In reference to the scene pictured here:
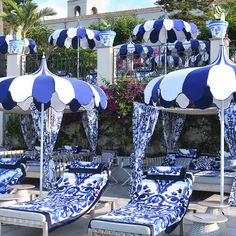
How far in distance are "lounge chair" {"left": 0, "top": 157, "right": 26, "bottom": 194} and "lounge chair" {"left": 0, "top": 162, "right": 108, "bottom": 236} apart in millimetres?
1520

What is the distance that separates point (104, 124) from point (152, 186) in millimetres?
7844

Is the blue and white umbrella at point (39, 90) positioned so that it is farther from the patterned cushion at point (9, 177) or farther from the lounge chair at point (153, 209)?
the patterned cushion at point (9, 177)

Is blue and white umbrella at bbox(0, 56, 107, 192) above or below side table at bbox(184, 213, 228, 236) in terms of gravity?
above

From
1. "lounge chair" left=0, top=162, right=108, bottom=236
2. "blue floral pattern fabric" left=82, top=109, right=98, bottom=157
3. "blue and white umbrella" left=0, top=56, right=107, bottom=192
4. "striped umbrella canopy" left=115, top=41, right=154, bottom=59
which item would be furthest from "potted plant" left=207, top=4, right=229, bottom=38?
"lounge chair" left=0, top=162, right=108, bottom=236

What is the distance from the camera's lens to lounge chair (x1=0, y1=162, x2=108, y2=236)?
6754 millimetres

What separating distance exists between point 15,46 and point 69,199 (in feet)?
33.9

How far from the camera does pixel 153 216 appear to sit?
670 cm

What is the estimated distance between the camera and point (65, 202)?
775 centimetres

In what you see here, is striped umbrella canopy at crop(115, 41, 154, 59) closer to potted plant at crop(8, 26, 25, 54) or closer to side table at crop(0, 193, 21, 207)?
potted plant at crop(8, 26, 25, 54)

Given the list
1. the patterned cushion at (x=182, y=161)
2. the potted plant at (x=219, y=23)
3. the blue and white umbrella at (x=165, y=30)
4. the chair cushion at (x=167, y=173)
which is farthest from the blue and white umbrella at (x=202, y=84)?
the blue and white umbrella at (x=165, y=30)

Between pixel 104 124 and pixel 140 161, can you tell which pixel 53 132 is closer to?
pixel 140 161

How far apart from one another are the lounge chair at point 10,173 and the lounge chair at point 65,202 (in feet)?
4.99

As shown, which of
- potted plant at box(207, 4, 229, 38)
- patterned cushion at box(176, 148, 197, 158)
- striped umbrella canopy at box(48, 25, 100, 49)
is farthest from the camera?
striped umbrella canopy at box(48, 25, 100, 49)

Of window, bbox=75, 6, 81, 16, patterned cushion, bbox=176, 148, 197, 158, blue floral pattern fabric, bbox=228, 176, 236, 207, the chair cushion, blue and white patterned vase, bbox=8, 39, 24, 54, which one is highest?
window, bbox=75, 6, 81, 16
